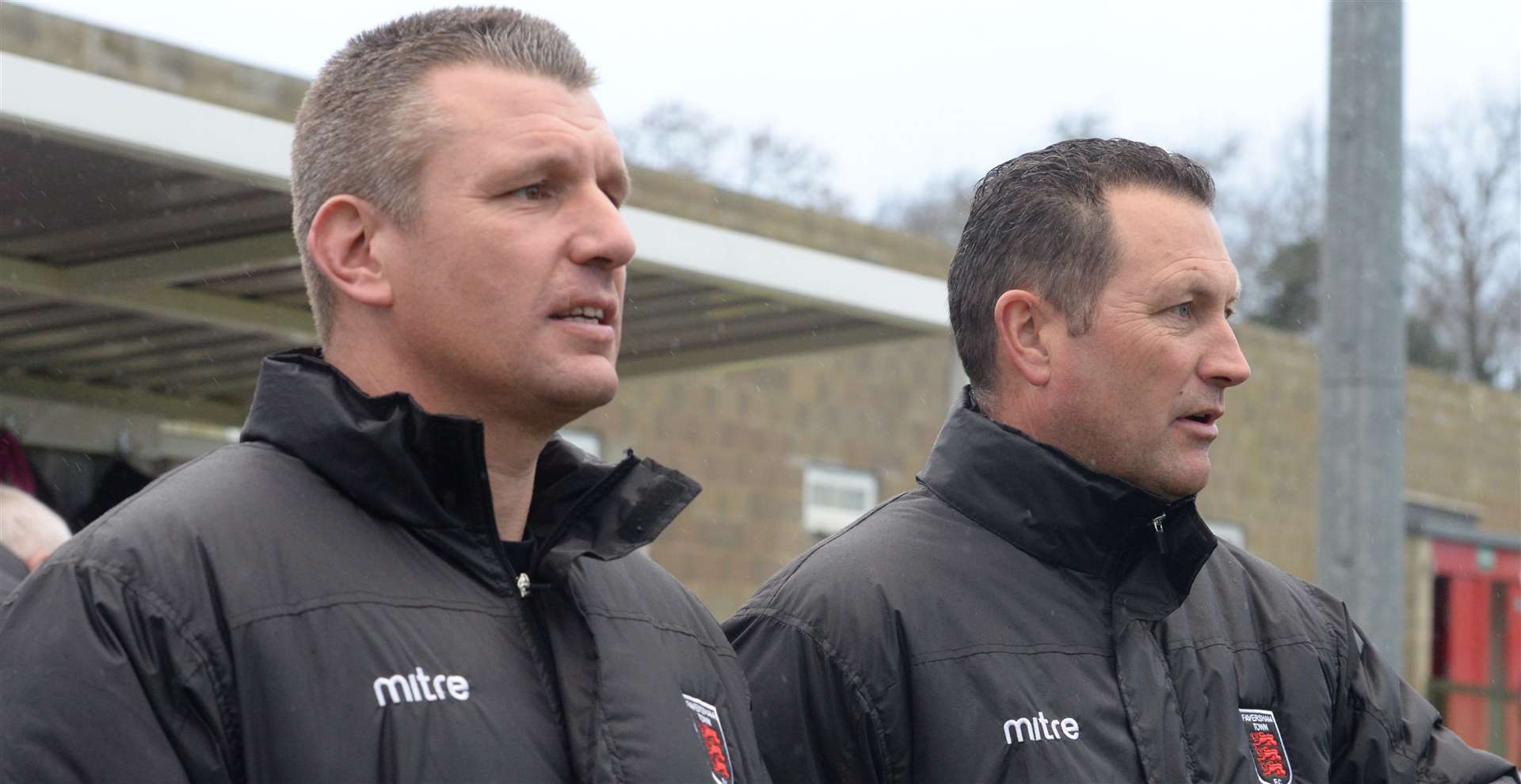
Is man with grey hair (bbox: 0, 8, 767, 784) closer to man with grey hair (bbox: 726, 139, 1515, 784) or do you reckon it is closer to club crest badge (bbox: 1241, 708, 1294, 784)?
man with grey hair (bbox: 726, 139, 1515, 784)

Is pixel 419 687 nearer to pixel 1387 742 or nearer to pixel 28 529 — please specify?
pixel 1387 742

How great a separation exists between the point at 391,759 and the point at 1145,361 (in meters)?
1.55

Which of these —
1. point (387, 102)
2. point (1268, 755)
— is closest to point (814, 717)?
point (1268, 755)

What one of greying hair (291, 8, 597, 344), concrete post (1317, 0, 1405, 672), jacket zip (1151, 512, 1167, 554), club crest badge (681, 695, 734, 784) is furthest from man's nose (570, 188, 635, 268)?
concrete post (1317, 0, 1405, 672)

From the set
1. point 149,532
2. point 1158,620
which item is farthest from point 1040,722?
point 149,532

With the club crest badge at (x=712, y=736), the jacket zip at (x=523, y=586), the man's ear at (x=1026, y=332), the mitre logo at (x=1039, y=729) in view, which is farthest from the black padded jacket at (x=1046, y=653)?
the jacket zip at (x=523, y=586)

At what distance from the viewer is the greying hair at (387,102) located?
7.64 feet

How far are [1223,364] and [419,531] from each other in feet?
4.87

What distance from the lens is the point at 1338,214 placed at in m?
6.00

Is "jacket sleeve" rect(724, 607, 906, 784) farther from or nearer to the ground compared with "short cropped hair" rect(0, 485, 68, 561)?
farther from the ground

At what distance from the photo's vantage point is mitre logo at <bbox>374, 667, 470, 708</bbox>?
2.03 meters

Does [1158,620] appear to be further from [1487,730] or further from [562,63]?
[1487,730]

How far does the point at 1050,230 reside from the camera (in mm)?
3180

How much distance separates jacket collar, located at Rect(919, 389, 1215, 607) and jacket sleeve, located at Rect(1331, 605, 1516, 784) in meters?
0.46
